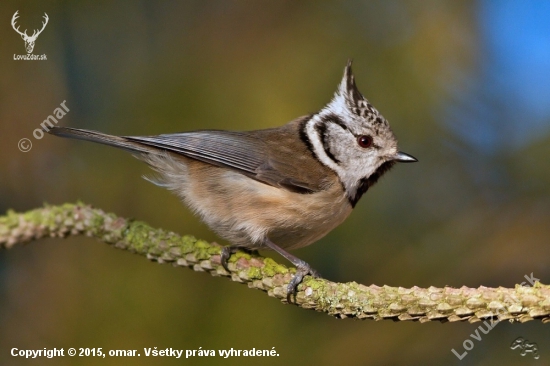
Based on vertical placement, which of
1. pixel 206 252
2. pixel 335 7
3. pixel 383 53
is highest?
pixel 335 7

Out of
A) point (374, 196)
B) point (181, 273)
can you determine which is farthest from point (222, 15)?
point (181, 273)

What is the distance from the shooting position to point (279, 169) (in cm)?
268

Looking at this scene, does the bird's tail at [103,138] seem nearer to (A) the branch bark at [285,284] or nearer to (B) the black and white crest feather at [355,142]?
(A) the branch bark at [285,284]

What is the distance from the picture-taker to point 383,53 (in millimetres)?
3189

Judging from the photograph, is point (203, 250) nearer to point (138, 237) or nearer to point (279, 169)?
point (138, 237)

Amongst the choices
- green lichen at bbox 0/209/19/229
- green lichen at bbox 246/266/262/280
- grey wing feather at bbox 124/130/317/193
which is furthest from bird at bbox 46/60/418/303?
green lichen at bbox 0/209/19/229

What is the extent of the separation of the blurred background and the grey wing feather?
326mm

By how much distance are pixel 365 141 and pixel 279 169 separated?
0.47 metres

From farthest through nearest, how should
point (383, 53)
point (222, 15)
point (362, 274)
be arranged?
point (222, 15) → point (383, 53) → point (362, 274)

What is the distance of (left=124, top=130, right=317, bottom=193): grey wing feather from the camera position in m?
2.57

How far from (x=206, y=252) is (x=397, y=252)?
1088mm

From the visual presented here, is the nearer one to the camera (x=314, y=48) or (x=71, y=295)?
(x=71, y=295)

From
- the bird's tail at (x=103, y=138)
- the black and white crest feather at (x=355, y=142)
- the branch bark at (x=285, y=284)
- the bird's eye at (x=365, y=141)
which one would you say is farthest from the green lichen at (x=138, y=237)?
the bird's eye at (x=365, y=141)

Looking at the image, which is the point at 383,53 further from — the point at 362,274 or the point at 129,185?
the point at 129,185
